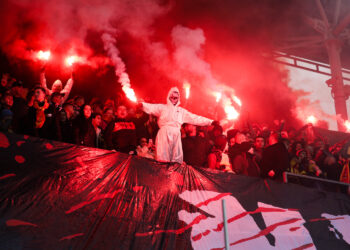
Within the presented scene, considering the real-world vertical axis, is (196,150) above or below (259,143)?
below

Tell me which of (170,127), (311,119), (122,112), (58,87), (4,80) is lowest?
(170,127)

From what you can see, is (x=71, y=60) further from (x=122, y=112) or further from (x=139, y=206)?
(x=139, y=206)

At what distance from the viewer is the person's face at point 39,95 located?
4594mm

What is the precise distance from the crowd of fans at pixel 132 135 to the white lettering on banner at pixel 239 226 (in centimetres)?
96

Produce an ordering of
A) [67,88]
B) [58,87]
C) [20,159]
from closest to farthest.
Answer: [20,159], [58,87], [67,88]

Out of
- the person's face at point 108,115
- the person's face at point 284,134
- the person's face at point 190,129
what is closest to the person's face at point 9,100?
the person's face at point 108,115

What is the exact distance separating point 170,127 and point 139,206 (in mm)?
1875

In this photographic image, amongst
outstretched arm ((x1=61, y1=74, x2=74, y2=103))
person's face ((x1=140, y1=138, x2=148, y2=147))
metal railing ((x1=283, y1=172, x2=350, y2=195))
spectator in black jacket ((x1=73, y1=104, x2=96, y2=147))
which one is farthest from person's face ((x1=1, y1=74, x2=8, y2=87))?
metal railing ((x1=283, y1=172, x2=350, y2=195))

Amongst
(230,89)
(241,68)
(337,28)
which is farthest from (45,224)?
→ (337,28)

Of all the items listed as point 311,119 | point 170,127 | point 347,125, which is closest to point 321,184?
point 170,127

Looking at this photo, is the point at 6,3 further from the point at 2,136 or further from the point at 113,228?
the point at 113,228

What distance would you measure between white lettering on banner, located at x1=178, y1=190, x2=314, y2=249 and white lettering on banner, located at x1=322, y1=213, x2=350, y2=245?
581mm

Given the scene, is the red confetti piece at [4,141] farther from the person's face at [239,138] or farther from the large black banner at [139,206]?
the person's face at [239,138]

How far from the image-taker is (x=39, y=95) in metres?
4.65
